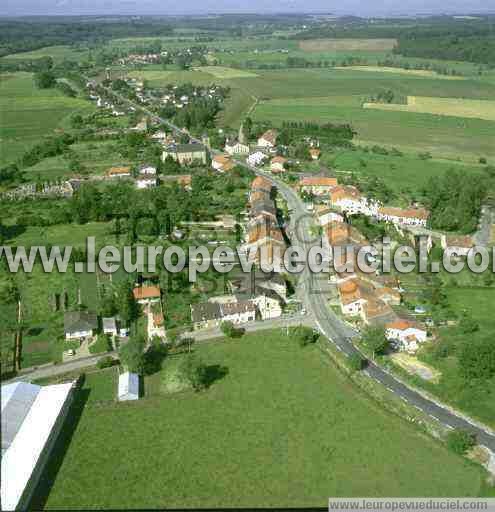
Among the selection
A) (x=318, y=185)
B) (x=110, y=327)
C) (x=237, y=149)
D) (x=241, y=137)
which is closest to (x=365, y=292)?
(x=110, y=327)

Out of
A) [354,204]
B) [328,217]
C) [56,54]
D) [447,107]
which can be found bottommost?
[328,217]

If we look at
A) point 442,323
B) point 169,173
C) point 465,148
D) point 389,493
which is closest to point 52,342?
point 389,493

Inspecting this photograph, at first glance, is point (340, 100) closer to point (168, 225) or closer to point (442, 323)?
point (168, 225)

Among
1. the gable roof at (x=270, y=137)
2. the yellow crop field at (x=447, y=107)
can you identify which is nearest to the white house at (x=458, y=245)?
the gable roof at (x=270, y=137)

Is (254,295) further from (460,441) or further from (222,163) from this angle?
(222,163)

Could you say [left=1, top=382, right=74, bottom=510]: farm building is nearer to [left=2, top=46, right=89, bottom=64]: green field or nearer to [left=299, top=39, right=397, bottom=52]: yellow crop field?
[left=2, top=46, right=89, bottom=64]: green field

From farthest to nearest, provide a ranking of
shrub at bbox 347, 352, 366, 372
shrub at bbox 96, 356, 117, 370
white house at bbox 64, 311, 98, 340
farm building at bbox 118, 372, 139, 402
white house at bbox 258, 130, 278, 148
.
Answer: white house at bbox 258, 130, 278, 148 < white house at bbox 64, 311, 98, 340 < shrub at bbox 96, 356, 117, 370 < shrub at bbox 347, 352, 366, 372 < farm building at bbox 118, 372, 139, 402

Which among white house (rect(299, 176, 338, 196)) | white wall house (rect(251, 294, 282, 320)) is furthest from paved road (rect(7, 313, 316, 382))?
white house (rect(299, 176, 338, 196))
